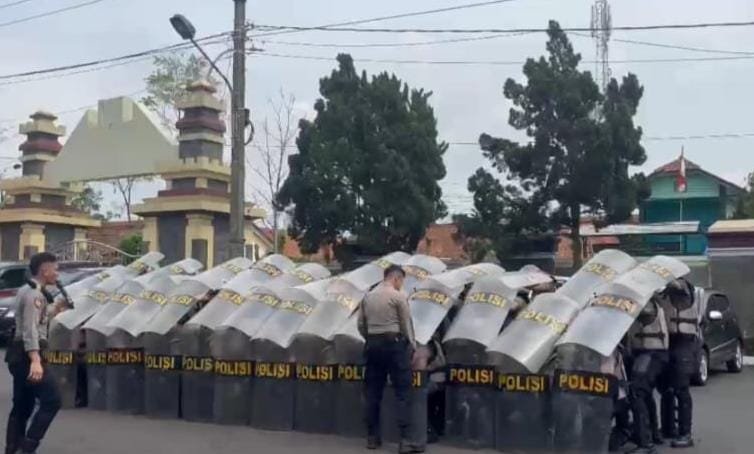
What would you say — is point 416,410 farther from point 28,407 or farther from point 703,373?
point 703,373

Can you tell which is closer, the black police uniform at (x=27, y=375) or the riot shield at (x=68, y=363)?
the black police uniform at (x=27, y=375)

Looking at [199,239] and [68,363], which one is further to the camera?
[199,239]

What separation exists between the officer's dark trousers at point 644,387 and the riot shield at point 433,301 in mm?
1801

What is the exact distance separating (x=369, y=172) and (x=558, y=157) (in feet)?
14.5

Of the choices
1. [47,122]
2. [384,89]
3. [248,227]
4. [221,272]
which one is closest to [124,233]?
[47,122]

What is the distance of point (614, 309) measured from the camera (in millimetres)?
9867

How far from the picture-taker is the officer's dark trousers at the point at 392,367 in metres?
9.84

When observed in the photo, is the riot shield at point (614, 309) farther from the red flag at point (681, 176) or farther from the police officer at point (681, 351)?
the red flag at point (681, 176)

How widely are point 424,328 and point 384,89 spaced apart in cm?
1627

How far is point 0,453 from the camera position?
9844 millimetres

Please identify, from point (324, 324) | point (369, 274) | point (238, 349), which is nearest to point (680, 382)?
point (369, 274)

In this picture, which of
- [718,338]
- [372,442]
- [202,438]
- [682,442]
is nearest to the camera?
[372,442]

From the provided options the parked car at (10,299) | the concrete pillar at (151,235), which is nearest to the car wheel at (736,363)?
the parked car at (10,299)

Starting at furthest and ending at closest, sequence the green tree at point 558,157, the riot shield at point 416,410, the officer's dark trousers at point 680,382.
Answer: the green tree at point 558,157
the officer's dark trousers at point 680,382
the riot shield at point 416,410
